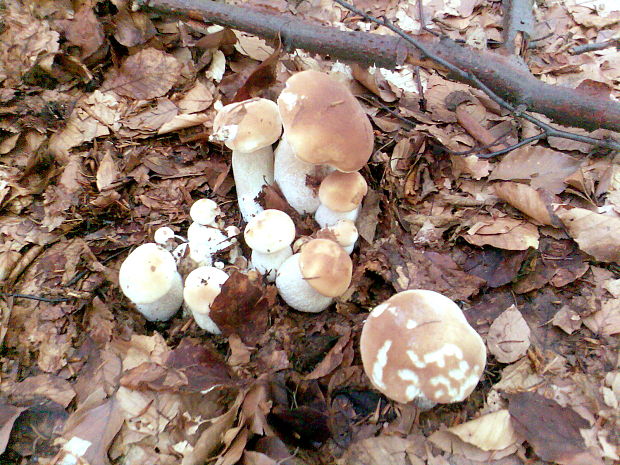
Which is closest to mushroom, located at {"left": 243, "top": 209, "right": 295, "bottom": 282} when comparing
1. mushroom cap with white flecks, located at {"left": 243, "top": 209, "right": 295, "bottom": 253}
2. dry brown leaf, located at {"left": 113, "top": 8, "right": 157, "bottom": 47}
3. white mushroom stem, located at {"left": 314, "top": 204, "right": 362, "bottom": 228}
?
mushroom cap with white flecks, located at {"left": 243, "top": 209, "right": 295, "bottom": 253}

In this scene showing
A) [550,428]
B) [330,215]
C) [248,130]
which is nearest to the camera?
[550,428]

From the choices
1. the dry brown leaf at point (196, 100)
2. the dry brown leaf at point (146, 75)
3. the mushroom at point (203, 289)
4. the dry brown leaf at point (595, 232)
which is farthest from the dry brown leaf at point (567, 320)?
the dry brown leaf at point (146, 75)

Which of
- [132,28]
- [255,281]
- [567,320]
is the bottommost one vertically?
[567,320]

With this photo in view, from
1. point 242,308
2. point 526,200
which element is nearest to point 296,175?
point 242,308

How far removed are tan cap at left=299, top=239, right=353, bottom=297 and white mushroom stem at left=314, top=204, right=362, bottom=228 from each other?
40cm

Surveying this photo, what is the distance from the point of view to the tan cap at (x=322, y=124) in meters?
2.10

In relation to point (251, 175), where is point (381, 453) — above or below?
below

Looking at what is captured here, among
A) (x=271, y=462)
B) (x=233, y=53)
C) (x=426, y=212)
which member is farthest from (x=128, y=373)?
(x=233, y=53)

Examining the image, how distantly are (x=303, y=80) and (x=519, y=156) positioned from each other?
1676 mm

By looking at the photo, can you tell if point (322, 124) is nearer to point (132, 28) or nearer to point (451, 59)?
point (451, 59)

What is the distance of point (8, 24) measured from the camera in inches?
120

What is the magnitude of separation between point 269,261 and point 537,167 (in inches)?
77.3

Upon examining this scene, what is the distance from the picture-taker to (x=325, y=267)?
6.90 ft

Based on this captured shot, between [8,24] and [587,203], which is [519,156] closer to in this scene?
[587,203]
